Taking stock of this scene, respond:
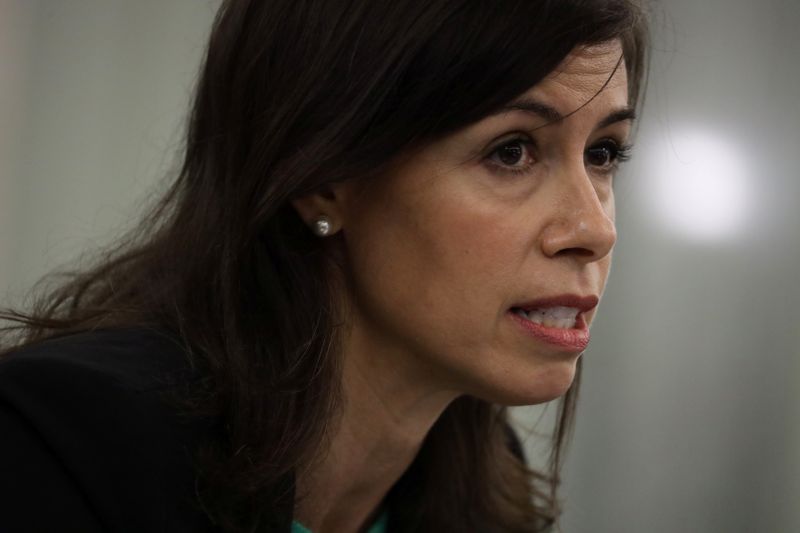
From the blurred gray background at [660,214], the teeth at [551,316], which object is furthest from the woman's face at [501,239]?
the blurred gray background at [660,214]

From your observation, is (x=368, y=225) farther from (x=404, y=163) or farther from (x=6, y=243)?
(x=6, y=243)

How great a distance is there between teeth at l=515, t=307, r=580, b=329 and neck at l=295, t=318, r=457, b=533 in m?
0.19

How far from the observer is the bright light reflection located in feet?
8.60

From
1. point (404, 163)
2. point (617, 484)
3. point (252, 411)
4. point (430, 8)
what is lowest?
point (617, 484)

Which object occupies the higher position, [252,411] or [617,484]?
[252,411]

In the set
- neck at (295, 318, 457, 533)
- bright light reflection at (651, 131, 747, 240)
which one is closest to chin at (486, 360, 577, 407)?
neck at (295, 318, 457, 533)

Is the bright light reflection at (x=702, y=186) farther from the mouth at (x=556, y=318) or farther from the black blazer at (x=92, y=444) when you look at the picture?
the black blazer at (x=92, y=444)

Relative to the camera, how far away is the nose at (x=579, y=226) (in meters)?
1.29

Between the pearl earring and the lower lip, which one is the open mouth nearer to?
the lower lip

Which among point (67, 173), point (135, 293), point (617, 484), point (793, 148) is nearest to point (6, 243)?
point (67, 173)

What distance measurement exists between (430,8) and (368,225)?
294mm

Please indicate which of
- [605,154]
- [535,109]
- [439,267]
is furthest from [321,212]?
[605,154]

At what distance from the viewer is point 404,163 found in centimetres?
130

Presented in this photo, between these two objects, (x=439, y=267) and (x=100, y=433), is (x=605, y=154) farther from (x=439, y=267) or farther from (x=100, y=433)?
(x=100, y=433)
